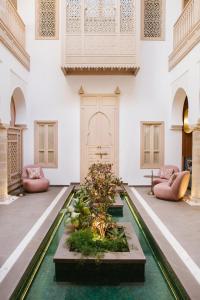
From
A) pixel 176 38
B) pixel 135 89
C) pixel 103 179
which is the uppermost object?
pixel 176 38

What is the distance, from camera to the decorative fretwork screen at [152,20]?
33.4 feet

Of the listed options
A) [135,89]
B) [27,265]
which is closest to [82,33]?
[135,89]

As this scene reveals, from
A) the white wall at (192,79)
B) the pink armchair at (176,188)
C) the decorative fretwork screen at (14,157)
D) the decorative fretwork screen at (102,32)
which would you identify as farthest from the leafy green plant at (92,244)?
the decorative fretwork screen at (102,32)

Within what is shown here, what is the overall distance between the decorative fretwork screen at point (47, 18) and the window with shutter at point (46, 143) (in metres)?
2.91

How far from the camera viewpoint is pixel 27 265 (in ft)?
12.2

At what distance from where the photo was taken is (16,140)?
9359 mm

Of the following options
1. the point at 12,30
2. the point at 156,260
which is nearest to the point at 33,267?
the point at 156,260

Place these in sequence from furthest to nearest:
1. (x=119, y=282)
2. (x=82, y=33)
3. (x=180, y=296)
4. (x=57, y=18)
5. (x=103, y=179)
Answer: (x=57, y=18), (x=82, y=33), (x=103, y=179), (x=119, y=282), (x=180, y=296)

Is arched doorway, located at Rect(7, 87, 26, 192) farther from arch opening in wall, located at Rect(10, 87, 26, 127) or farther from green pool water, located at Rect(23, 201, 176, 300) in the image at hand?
green pool water, located at Rect(23, 201, 176, 300)

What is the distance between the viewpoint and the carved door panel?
10328mm

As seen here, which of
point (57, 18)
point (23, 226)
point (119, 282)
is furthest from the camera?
point (57, 18)

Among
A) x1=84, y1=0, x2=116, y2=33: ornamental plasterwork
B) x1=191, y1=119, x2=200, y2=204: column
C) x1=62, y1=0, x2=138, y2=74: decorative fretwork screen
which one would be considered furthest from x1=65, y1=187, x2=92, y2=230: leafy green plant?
x1=84, y1=0, x2=116, y2=33: ornamental plasterwork

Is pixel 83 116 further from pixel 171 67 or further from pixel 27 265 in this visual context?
pixel 27 265

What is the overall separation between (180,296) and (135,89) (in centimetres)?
792
